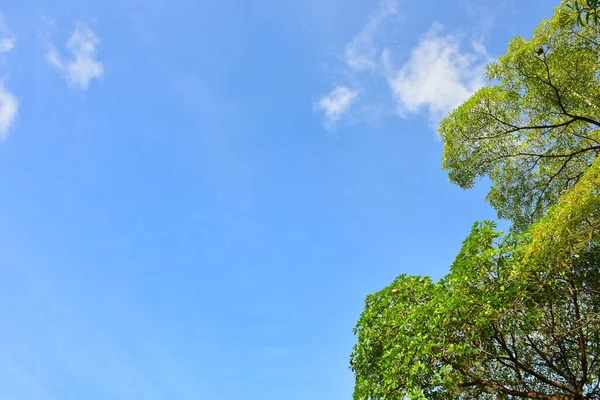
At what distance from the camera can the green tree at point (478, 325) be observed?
739 cm

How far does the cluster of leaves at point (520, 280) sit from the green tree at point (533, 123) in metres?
0.03

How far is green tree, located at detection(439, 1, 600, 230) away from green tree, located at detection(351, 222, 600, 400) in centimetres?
377

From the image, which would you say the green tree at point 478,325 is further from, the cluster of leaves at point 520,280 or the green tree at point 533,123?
the green tree at point 533,123

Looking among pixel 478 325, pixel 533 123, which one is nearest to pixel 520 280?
pixel 478 325

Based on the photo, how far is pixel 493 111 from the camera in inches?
467

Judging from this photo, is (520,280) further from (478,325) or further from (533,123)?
(533,123)

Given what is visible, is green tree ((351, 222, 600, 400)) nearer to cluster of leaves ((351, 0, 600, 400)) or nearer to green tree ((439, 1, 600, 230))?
cluster of leaves ((351, 0, 600, 400))

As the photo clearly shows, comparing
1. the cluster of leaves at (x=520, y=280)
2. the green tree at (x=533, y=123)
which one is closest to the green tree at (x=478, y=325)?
the cluster of leaves at (x=520, y=280)

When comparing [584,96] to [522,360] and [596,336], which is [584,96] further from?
[522,360]

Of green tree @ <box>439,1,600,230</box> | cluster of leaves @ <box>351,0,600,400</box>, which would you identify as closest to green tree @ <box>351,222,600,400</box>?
cluster of leaves @ <box>351,0,600,400</box>

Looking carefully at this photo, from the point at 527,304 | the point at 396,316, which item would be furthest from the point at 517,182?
the point at 396,316

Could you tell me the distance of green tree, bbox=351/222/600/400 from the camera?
7395 millimetres

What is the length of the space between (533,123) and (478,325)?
22.8ft

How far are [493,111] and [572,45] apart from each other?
245 centimetres
